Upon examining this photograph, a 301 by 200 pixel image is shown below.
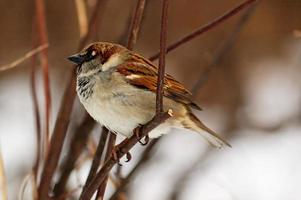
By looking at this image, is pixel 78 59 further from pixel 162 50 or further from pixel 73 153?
pixel 162 50

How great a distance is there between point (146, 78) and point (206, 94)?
2.13 meters

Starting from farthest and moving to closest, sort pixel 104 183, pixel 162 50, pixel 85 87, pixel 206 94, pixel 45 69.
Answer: pixel 206 94
pixel 85 87
pixel 45 69
pixel 104 183
pixel 162 50

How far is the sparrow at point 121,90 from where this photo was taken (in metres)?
1.64

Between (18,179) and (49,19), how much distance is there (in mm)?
1254

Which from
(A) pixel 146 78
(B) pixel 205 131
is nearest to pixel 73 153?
(A) pixel 146 78

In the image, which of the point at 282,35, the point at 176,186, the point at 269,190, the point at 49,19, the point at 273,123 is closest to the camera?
the point at 176,186

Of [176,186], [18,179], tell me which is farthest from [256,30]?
[18,179]

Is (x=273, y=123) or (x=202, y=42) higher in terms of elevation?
(x=202, y=42)

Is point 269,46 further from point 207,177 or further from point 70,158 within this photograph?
point 70,158

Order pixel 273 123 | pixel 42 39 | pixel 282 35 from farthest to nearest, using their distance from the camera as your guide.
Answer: pixel 282 35
pixel 273 123
pixel 42 39

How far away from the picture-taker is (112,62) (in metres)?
1.73

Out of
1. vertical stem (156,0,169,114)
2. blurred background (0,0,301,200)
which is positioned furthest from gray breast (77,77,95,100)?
blurred background (0,0,301,200)

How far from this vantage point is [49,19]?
3.78 metres

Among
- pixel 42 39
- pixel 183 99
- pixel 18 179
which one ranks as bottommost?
pixel 18 179
